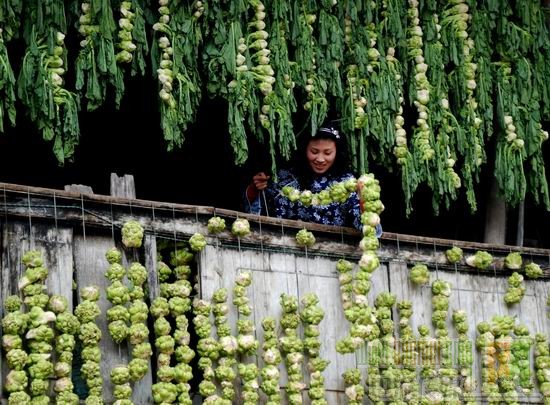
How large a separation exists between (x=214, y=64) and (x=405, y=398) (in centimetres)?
232

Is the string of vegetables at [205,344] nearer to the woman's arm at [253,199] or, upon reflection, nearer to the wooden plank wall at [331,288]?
the wooden plank wall at [331,288]

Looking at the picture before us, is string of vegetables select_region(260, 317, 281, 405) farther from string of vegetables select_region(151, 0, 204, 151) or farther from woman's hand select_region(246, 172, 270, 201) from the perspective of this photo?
string of vegetables select_region(151, 0, 204, 151)

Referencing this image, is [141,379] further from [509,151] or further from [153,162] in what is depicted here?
[153,162]

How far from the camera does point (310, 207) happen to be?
8203 millimetres

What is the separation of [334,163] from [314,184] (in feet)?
0.81

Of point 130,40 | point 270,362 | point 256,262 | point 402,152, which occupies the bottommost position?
point 270,362

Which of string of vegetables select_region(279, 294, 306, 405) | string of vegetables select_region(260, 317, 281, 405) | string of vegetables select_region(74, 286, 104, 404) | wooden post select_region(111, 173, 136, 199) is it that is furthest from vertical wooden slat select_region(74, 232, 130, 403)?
string of vegetables select_region(279, 294, 306, 405)

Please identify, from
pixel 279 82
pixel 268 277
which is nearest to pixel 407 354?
pixel 268 277

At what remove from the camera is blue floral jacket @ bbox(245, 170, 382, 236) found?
814 cm

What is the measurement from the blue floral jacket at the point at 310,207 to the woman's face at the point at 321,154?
2.7 inches

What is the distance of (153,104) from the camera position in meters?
9.39

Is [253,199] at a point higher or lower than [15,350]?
higher

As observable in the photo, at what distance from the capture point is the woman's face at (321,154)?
328 inches

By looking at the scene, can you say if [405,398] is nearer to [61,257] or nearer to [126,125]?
[61,257]
